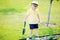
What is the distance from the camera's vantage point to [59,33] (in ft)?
5.85

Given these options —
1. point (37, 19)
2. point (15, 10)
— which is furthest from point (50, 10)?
point (15, 10)

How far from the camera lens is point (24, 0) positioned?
1649 millimetres

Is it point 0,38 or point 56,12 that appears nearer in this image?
point 0,38

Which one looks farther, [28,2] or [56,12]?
[56,12]

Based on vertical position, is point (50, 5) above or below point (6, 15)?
above

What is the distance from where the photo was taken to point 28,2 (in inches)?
65.3

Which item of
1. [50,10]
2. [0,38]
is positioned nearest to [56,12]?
[50,10]

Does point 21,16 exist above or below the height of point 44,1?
below

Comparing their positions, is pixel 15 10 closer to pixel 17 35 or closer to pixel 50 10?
pixel 17 35

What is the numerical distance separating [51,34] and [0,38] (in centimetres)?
60

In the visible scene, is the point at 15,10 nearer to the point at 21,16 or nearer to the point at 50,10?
the point at 21,16

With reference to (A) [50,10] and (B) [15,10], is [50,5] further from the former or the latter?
(B) [15,10]

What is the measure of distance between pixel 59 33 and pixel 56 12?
0.85 ft

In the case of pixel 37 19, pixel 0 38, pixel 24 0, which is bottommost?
pixel 0 38
